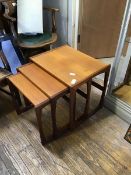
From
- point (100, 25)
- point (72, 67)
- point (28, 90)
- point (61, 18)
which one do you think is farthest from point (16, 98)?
point (100, 25)

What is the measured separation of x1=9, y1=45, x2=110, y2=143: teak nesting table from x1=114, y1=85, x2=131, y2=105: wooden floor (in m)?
0.18

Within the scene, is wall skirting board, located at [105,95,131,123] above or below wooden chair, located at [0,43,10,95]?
below

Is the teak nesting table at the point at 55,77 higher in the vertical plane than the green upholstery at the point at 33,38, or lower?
lower

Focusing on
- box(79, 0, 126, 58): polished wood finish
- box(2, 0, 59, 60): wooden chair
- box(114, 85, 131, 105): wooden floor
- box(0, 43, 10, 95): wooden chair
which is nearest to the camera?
box(0, 43, 10, 95): wooden chair

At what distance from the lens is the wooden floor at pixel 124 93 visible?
1.69 metres

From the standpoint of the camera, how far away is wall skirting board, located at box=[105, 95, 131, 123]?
1.64 m

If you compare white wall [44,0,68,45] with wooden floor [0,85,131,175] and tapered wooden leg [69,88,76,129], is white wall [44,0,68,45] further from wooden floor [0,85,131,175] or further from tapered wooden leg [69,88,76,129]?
tapered wooden leg [69,88,76,129]

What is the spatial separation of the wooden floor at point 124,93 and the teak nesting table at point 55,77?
0.59 feet

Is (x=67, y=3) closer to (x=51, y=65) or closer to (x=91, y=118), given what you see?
(x=51, y=65)

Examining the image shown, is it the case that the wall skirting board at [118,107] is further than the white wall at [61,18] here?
No

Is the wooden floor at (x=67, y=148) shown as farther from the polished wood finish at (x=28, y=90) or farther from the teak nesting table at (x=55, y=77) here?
the polished wood finish at (x=28, y=90)

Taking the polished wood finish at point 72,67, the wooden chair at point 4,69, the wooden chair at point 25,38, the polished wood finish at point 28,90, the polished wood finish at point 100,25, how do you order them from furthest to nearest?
1. the polished wood finish at point 100,25
2. the wooden chair at point 25,38
3. the wooden chair at point 4,69
4. the polished wood finish at point 72,67
5. the polished wood finish at point 28,90

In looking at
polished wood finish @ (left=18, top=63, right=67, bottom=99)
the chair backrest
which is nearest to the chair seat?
the chair backrest

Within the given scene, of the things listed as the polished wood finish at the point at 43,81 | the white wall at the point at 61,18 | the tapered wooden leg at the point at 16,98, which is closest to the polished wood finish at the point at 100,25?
the white wall at the point at 61,18
